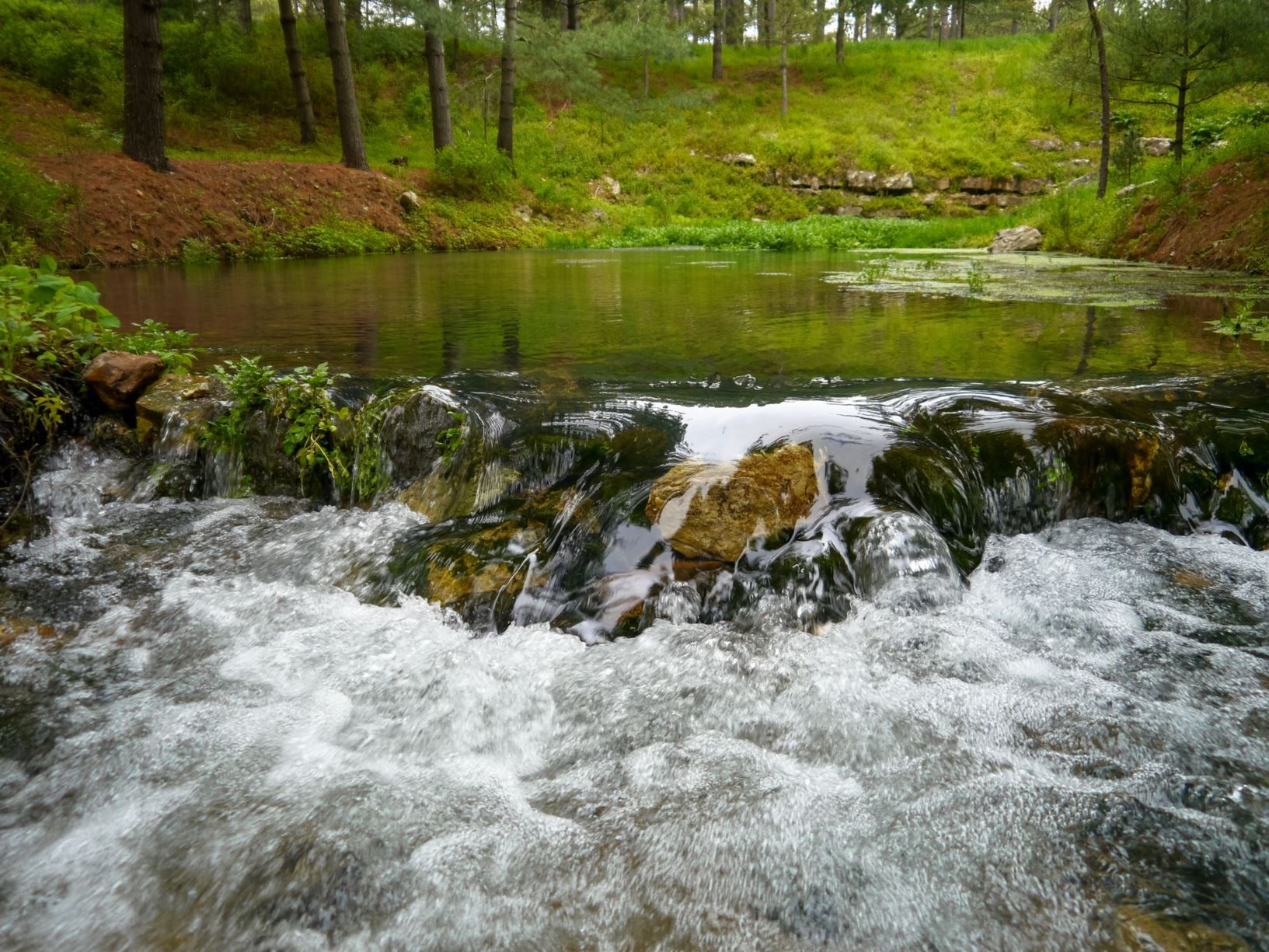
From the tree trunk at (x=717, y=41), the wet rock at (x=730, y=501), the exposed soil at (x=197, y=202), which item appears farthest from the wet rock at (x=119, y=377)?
the tree trunk at (x=717, y=41)

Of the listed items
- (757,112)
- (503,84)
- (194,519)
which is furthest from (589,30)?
(194,519)

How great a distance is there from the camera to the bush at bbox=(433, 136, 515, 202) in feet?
61.7

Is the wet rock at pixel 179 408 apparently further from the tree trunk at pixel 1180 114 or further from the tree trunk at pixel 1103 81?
the tree trunk at pixel 1103 81

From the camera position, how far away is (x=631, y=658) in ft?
9.12

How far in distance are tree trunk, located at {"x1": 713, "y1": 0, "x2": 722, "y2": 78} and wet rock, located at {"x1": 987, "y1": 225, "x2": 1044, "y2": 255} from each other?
22.2 m

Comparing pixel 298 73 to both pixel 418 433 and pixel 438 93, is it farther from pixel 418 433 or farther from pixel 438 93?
pixel 418 433

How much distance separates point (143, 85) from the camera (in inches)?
518

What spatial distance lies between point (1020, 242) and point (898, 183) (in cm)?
1371

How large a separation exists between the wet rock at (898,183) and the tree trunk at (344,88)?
698 inches

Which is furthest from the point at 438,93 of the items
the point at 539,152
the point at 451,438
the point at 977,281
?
the point at 451,438

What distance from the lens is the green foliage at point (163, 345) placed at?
15.0 feet

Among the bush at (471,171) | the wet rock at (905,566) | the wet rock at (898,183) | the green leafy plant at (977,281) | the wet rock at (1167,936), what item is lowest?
the wet rock at (1167,936)

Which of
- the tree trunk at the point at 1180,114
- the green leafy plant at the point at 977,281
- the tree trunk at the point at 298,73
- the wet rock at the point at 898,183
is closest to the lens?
the green leafy plant at the point at 977,281

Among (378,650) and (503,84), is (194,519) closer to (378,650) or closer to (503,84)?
(378,650)
